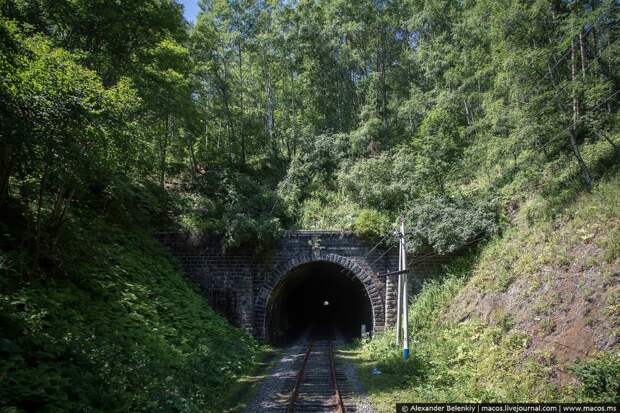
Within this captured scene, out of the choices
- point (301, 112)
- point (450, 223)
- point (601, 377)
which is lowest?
point (601, 377)

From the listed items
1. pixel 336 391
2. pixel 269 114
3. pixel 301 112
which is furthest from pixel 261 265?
pixel 301 112

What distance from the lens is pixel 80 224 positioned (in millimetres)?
12102

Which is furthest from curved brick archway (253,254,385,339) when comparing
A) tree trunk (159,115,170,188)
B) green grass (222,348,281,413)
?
tree trunk (159,115,170,188)

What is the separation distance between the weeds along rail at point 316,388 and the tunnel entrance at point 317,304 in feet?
16.2

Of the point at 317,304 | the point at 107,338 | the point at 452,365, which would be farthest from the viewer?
the point at 317,304

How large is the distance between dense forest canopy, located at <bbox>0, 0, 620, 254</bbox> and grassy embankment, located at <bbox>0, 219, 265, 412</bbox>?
1.20 meters

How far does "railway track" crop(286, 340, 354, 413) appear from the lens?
8438 mm

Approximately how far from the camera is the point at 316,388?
10.1 m

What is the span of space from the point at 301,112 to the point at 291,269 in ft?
50.1

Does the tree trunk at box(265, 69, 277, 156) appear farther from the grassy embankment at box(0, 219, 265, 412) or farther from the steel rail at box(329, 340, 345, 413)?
the steel rail at box(329, 340, 345, 413)

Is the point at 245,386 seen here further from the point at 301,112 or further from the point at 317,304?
the point at 317,304

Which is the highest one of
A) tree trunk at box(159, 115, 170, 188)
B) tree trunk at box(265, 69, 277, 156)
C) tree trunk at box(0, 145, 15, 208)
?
tree trunk at box(265, 69, 277, 156)

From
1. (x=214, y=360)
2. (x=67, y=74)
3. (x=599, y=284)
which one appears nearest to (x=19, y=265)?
(x=67, y=74)

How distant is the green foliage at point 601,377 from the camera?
261 inches
